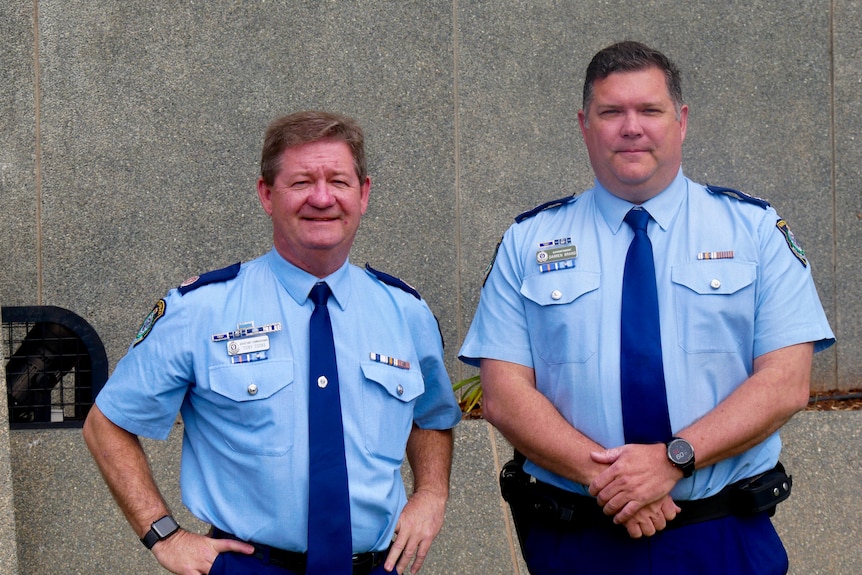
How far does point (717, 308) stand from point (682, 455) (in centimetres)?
41

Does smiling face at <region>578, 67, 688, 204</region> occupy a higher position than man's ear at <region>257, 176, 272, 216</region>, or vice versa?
smiling face at <region>578, 67, 688, 204</region>

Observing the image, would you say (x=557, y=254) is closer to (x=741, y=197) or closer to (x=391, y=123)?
(x=741, y=197)

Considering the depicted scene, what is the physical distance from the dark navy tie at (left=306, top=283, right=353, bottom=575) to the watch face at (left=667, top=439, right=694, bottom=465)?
31.0 inches

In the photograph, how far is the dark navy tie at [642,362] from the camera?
2457mm

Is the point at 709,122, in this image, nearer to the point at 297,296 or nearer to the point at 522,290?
the point at 522,290

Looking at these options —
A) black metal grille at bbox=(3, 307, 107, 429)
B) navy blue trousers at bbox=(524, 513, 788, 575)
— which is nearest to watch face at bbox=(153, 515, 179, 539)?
navy blue trousers at bbox=(524, 513, 788, 575)

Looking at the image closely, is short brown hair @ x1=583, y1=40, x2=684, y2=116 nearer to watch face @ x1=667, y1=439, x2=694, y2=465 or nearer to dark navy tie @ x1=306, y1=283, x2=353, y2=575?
watch face @ x1=667, y1=439, x2=694, y2=465

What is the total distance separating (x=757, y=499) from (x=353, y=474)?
103 centimetres

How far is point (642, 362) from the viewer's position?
2.48 metres

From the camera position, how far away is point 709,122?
504cm

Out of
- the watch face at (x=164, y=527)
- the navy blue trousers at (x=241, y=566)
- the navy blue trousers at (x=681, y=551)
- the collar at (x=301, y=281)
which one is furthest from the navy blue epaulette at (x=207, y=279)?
the navy blue trousers at (x=681, y=551)

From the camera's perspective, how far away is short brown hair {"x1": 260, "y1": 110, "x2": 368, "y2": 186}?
2443 mm

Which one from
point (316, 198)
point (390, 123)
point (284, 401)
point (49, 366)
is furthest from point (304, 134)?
point (49, 366)

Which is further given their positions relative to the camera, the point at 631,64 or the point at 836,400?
the point at 836,400
